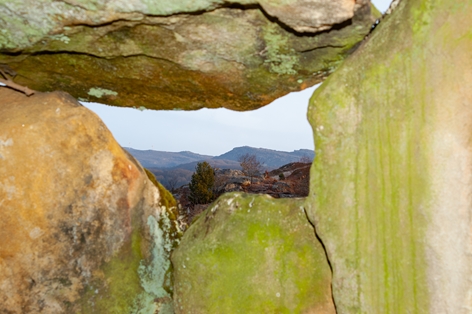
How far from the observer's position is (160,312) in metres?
4.12

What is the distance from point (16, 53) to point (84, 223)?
1.71 metres

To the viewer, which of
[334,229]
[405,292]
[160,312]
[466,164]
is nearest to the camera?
[466,164]

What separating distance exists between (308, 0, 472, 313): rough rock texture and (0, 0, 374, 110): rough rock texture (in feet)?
1.57

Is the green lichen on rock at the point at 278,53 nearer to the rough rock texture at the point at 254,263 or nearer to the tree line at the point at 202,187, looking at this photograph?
the rough rock texture at the point at 254,263

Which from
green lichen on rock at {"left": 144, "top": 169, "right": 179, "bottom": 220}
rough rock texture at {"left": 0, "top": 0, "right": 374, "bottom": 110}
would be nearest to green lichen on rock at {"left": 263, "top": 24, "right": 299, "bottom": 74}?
rough rock texture at {"left": 0, "top": 0, "right": 374, "bottom": 110}

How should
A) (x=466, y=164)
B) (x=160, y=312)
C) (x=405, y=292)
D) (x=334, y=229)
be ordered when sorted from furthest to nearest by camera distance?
(x=160, y=312) < (x=334, y=229) < (x=405, y=292) < (x=466, y=164)

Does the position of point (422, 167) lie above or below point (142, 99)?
below

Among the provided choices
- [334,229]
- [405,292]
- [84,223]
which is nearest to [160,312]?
[84,223]

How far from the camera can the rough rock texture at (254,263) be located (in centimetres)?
339

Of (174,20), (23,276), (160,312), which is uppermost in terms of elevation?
(174,20)

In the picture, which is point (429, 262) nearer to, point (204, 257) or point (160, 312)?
point (204, 257)

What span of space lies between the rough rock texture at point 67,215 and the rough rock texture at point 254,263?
641mm

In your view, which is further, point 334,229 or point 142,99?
point 142,99

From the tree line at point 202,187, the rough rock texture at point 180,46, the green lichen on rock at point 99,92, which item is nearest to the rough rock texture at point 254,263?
the rough rock texture at point 180,46
